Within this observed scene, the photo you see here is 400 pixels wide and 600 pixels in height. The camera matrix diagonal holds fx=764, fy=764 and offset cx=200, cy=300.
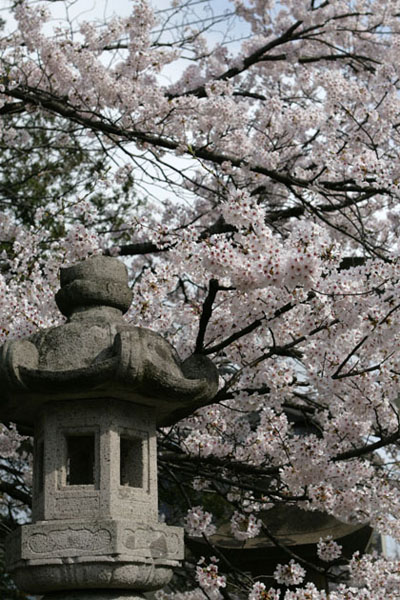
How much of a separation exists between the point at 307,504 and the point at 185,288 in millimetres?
3690

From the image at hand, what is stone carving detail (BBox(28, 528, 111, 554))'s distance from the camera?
3.55 metres

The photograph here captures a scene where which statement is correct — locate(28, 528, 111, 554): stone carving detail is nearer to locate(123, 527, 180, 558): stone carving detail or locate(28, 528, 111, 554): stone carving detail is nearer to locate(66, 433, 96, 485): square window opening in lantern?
locate(123, 527, 180, 558): stone carving detail

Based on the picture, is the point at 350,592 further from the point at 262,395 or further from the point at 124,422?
the point at 124,422

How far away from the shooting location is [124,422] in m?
3.94

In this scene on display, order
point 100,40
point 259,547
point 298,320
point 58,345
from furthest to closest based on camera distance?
1. point 100,40
2. point 259,547
3. point 298,320
4. point 58,345

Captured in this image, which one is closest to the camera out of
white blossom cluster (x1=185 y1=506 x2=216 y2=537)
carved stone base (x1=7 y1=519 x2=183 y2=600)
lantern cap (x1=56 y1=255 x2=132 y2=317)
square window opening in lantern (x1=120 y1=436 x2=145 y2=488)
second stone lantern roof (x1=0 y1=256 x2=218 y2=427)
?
carved stone base (x1=7 y1=519 x2=183 y2=600)

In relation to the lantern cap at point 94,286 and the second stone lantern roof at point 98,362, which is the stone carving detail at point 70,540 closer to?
the second stone lantern roof at point 98,362

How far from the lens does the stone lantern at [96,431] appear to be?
3590 mm

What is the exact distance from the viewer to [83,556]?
3.54 m

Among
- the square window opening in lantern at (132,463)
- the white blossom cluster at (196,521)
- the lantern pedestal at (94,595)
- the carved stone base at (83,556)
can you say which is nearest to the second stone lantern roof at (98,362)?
the square window opening in lantern at (132,463)

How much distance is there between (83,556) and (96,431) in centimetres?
61

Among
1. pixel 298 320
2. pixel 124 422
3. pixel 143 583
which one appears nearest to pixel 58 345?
pixel 124 422

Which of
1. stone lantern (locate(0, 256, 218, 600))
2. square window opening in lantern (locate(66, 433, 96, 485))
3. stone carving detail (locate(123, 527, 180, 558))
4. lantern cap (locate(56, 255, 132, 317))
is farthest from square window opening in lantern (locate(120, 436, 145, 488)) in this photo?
lantern cap (locate(56, 255, 132, 317))

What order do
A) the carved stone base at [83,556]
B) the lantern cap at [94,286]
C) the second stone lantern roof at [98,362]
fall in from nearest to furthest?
the carved stone base at [83,556]
the second stone lantern roof at [98,362]
the lantern cap at [94,286]
